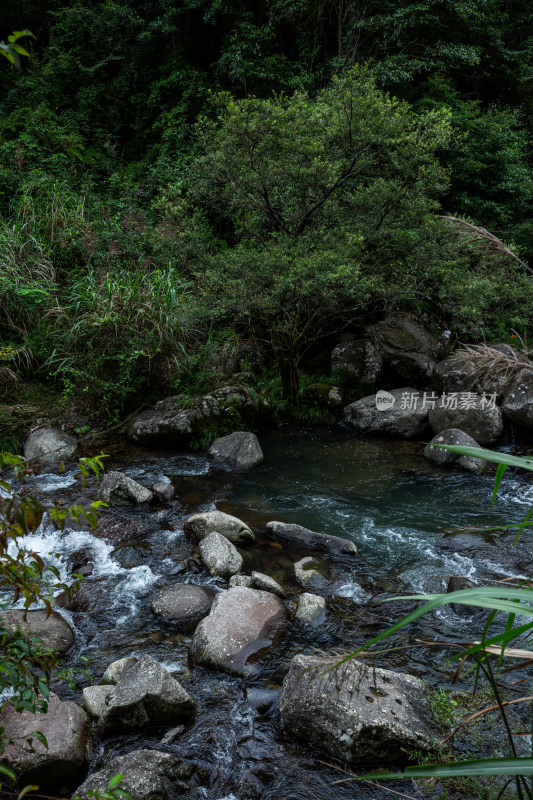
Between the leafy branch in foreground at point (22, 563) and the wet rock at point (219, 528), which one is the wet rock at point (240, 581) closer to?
the wet rock at point (219, 528)

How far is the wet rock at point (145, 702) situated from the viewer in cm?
299

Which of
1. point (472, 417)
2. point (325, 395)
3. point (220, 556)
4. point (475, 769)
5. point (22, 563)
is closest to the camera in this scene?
point (475, 769)

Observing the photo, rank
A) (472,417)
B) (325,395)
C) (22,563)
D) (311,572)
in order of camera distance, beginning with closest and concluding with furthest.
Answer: (22,563) < (311,572) < (472,417) < (325,395)

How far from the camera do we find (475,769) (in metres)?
0.77

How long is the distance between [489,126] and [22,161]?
10.5m

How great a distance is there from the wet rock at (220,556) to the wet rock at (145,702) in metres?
1.57

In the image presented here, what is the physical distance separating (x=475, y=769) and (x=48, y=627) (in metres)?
3.75

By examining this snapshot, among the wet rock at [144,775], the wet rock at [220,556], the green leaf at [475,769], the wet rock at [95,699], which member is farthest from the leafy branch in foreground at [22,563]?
the wet rock at [220,556]

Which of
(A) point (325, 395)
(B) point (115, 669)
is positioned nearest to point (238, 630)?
(B) point (115, 669)

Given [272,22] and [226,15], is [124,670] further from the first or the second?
[226,15]

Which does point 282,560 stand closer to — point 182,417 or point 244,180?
point 182,417

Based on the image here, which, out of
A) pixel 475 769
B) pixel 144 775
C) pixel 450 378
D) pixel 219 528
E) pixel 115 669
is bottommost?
pixel 219 528

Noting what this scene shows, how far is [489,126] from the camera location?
11391 mm

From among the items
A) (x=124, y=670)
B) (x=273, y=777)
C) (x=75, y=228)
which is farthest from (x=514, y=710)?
(x=75, y=228)
